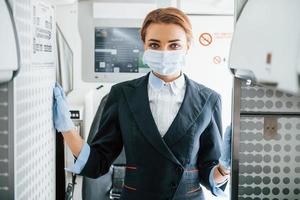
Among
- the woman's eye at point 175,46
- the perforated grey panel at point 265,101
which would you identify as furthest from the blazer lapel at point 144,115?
the perforated grey panel at point 265,101

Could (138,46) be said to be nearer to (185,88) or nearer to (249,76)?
(185,88)

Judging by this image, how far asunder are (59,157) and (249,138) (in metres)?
1.97

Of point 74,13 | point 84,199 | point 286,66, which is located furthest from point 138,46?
point 286,66

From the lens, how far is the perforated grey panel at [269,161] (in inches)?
51.6

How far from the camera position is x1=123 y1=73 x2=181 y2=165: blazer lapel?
1.83 m

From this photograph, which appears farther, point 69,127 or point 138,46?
point 138,46

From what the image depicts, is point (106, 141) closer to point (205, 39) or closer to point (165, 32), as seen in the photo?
point (165, 32)

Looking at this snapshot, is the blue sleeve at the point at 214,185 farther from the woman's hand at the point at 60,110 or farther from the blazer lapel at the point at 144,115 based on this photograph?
the woman's hand at the point at 60,110

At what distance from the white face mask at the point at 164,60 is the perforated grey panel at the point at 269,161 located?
702 millimetres

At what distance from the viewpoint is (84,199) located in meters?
2.68

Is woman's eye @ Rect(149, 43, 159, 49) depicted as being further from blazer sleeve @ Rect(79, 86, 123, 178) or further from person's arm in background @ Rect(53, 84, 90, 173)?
person's arm in background @ Rect(53, 84, 90, 173)

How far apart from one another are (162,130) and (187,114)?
0.14 metres

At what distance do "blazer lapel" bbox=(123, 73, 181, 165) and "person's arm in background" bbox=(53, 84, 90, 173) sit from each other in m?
0.28

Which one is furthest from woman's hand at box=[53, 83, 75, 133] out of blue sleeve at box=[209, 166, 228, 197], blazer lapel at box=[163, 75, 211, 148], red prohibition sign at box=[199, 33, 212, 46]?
red prohibition sign at box=[199, 33, 212, 46]
